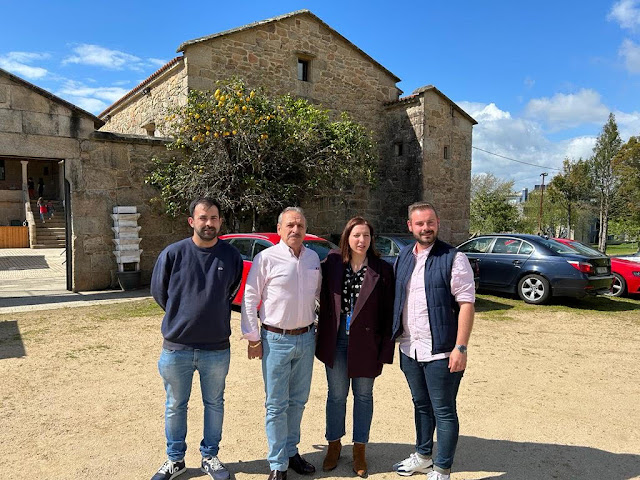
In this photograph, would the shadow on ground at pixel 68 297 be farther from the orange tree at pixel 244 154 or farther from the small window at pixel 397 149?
the small window at pixel 397 149

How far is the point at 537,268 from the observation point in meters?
9.72

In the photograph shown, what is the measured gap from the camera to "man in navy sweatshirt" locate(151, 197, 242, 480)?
2.93 m

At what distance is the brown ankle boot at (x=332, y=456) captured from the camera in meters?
3.17

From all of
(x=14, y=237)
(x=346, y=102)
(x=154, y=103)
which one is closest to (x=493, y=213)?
(x=346, y=102)

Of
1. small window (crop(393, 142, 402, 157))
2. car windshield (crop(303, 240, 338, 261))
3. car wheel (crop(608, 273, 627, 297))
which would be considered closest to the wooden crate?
small window (crop(393, 142, 402, 157))

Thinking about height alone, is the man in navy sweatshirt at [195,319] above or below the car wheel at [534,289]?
above

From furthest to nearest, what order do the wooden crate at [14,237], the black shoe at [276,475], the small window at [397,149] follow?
the wooden crate at [14,237], the small window at [397,149], the black shoe at [276,475]

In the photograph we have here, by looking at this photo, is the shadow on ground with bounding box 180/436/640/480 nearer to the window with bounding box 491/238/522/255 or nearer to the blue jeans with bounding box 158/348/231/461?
the blue jeans with bounding box 158/348/231/461

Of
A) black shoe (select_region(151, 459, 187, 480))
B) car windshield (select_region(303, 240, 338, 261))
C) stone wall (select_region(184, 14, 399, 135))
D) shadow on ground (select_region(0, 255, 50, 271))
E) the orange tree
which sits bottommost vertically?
shadow on ground (select_region(0, 255, 50, 271))

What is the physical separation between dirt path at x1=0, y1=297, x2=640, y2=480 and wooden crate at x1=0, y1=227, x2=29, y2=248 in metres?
19.0

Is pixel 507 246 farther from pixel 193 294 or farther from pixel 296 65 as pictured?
pixel 193 294

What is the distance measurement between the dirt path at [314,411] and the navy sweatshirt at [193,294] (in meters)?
0.94

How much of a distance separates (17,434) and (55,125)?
8208mm

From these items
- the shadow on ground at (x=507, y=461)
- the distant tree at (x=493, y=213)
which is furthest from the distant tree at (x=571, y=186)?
the shadow on ground at (x=507, y=461)
